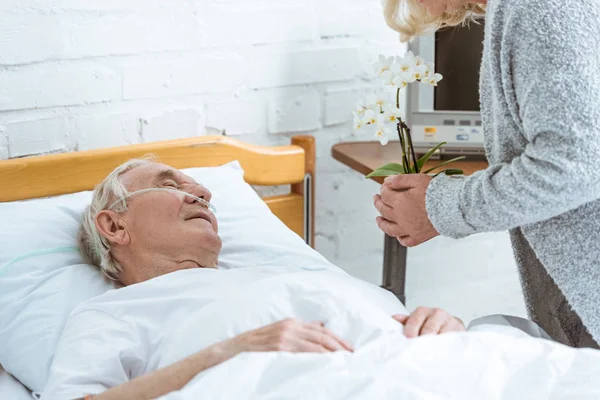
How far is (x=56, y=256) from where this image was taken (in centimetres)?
159

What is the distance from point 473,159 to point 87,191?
95cm

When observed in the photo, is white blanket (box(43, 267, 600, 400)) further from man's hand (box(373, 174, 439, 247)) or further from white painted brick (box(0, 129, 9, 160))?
white painted brick (box(0, 129, 9, 160))

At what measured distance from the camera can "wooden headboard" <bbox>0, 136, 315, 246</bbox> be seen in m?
1.74

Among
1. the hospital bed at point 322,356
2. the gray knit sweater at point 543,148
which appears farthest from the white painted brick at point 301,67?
the gray knit sweater at point 543,148

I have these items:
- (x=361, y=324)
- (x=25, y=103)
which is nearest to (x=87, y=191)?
(x=25, y=103)

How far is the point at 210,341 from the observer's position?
1249 mm

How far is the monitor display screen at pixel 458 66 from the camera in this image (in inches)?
75.5

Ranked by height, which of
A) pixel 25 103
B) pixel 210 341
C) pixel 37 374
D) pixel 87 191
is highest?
pixel 25 103

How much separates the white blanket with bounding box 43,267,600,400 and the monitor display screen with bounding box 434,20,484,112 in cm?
68

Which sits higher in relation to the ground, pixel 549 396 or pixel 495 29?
pixel 495 29

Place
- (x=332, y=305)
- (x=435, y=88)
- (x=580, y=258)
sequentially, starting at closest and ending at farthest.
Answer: (x=580, y=258) → (x=332, y=305) → (x=435, y=88)

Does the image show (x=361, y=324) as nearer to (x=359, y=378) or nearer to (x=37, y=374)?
(x=359, y=378)

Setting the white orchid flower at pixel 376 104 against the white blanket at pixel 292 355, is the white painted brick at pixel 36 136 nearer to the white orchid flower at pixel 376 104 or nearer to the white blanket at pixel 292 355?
the white blanket at pixel 292 355

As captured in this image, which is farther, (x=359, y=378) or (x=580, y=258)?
(x=580, y=258)
